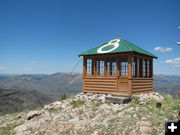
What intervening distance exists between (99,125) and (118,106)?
2971 mm

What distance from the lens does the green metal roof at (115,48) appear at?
46.7 feet

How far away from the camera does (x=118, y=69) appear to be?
1439cm

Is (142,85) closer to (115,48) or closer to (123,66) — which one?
(123,66)

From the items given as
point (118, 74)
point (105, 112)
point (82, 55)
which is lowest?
point (105, 112)

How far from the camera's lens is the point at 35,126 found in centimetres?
1130

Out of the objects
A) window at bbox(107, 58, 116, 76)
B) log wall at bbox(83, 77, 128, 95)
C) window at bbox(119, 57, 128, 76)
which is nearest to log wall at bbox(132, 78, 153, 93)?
window at bbox(119, 57, 128, 76)

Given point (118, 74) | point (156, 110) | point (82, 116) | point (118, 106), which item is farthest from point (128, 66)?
point (82, 116)

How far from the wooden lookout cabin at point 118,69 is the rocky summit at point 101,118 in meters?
1.26

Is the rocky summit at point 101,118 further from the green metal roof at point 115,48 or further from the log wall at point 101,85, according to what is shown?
the green metal roof at point 115,48

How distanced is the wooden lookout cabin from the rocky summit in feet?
4.12

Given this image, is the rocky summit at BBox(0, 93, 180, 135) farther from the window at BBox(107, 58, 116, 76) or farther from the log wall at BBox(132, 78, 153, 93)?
the window at BBox(107, 58, 116, 76)

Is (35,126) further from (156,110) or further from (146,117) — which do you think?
(156,110)

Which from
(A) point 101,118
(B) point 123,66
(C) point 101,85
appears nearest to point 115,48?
(B) point 123,66

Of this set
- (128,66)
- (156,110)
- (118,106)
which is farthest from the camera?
(128,66)
